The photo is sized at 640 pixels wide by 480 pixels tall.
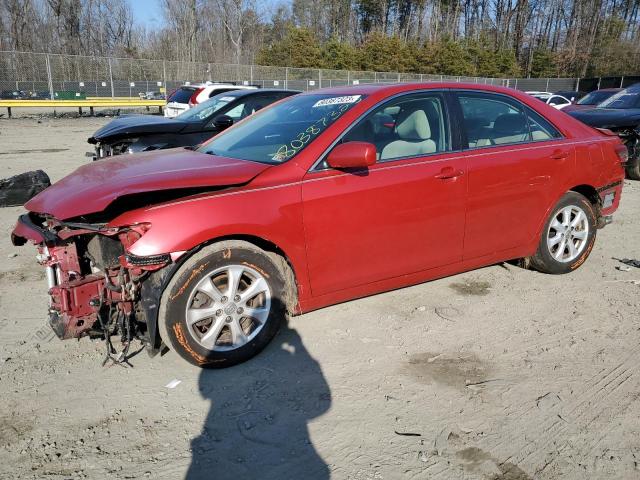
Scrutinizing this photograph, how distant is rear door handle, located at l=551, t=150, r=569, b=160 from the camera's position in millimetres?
4573

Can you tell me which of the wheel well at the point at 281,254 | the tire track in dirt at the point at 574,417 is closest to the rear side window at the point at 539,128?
the tire track in dirt at the point at 574,417

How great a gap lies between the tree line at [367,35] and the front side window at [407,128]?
47142 mm

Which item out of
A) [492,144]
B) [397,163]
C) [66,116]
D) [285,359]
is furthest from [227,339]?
[66,116]

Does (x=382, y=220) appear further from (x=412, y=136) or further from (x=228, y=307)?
(x=228, y=307)

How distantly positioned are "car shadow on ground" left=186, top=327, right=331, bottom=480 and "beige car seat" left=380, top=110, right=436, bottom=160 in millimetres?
1600

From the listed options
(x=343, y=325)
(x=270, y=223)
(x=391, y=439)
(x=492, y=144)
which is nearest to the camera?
(x=391, y=439)

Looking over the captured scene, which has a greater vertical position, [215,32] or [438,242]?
[215,32]

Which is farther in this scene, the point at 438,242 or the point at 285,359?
the point at 438,242

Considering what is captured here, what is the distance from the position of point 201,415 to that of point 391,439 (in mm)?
1047

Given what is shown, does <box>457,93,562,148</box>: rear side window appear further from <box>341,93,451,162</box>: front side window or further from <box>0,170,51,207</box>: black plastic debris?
<box>0,170,51,207</box>: black plastic debris

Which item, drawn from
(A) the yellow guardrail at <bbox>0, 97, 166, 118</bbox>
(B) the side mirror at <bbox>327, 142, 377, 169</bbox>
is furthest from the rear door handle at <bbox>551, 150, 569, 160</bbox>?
(A) the yellow guardrail at <bbox>0, 97, 166, 118</bbox>

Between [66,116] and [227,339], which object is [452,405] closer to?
[227,339]

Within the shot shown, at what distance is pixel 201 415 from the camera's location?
9.60 ft

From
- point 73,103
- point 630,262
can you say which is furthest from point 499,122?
point 73,103
